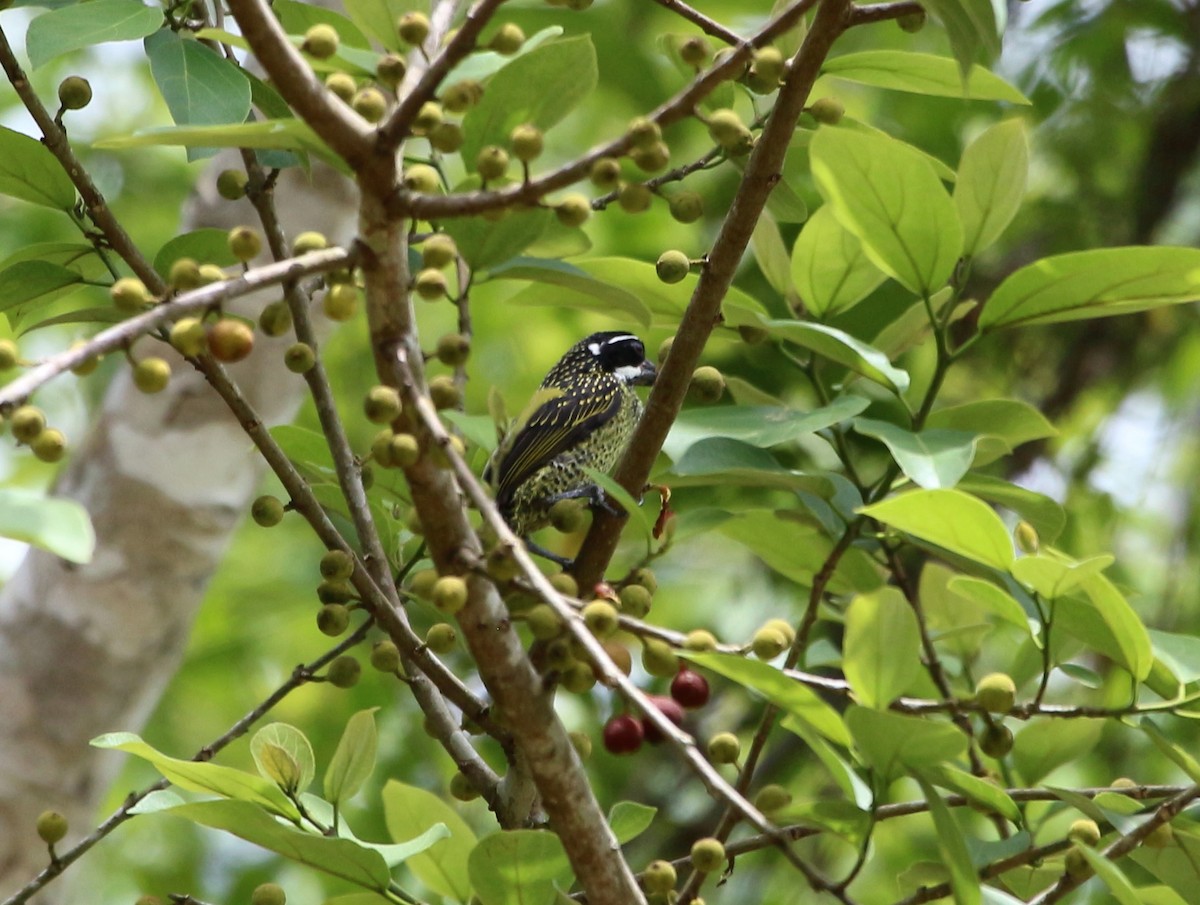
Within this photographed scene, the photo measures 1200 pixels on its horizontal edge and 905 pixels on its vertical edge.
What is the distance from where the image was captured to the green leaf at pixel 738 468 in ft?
6.22

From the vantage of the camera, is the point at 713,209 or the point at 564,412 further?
the point at 713,209

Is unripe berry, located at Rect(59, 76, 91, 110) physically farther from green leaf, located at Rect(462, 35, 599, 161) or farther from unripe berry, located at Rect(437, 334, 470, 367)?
unripe berry, located at Rect(437, 334, 470, 367)

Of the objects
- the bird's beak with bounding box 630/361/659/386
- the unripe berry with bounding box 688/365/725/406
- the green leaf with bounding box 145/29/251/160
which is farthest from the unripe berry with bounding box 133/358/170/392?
the bird's beak with bounding box 630/361/659/386

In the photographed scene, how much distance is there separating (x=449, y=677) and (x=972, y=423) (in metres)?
0.82

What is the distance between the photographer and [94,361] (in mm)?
1256

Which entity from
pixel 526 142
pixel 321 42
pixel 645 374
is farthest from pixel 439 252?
pixel 645 374

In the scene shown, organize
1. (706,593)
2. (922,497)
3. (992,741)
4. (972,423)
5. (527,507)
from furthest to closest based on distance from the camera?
1. (706,593)
2. (527,507)
3. (972,423)
4. (992,741)
5. (922,497)

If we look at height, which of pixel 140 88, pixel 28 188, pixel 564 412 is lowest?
pixel 564 412

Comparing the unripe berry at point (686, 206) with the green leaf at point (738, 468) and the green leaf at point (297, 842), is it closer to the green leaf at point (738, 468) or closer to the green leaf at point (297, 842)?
the green leaf at point (738, 468)

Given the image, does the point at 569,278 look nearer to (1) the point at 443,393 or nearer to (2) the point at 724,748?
(1) the point at 443,393

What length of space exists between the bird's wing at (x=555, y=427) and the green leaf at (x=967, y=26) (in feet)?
5.02

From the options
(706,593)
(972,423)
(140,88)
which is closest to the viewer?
→ (972,423)

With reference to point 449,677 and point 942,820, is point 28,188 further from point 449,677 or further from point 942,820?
point 942,820

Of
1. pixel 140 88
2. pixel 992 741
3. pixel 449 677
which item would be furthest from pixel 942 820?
pixel 140 88
